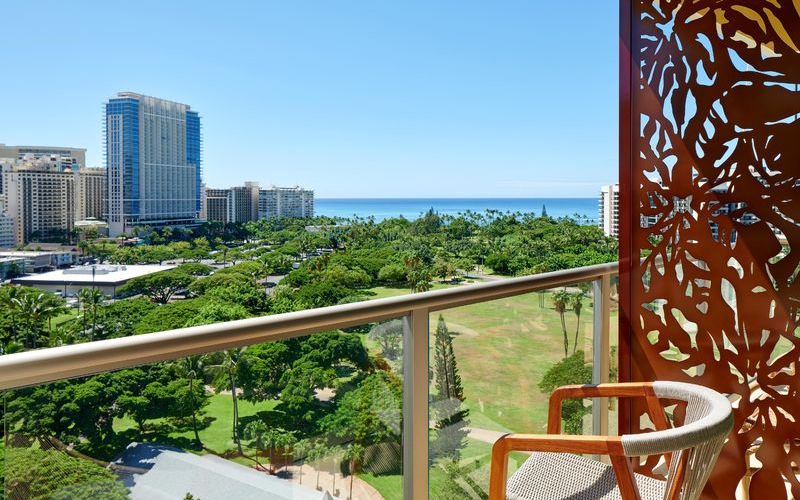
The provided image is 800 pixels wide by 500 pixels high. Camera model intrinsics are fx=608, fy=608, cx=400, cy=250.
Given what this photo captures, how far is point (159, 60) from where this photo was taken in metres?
30.9

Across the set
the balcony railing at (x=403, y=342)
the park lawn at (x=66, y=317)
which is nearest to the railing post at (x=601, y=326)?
the balcony railing at (x=403, y=342)

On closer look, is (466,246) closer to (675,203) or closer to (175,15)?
(175,15)

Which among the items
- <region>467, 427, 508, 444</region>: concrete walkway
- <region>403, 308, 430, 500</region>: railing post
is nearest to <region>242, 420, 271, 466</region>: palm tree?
<region>403, 308, 430, 500</region>: railing post

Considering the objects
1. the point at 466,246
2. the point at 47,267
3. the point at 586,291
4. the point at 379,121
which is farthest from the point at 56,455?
the point at 379,121

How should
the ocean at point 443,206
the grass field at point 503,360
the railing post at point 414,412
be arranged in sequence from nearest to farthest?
the railing post at point 414,412
the grass field at point 503,360
the ocean at point 443,206

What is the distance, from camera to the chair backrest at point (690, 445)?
134cm

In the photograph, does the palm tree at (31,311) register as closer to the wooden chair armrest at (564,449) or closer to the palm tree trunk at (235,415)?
the palm tree trunk at (235,415)

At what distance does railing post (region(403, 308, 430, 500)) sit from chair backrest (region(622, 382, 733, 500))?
0.83 m

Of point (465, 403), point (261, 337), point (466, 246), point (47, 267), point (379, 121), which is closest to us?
point (261, 337)

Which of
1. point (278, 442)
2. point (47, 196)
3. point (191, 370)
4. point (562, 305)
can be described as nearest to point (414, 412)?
point (278, 442)

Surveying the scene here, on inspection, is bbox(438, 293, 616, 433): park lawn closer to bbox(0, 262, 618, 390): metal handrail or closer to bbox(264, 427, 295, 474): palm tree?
bbox(0, 262, 618, 390): metal handrail

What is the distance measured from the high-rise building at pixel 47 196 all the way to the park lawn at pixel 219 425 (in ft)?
80.0

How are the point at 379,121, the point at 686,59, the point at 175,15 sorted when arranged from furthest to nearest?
the point at 379,121, the point at 175,15, the point at 686,59

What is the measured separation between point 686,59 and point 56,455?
8.65 feet
